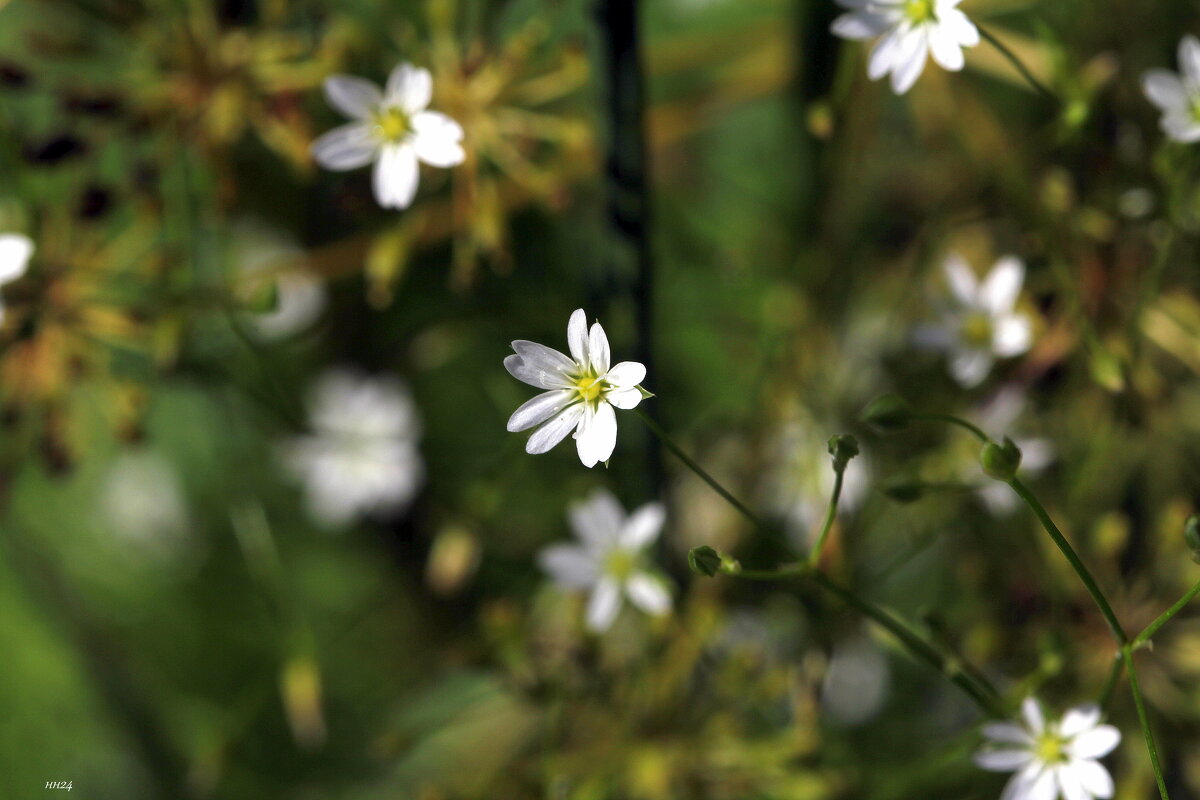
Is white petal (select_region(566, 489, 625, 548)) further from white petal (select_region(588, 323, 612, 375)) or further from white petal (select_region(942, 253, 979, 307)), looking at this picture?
white petal (select_region(942, 253, 979, 307))

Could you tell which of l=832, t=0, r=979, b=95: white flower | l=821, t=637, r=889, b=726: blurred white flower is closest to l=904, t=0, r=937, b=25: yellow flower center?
l=832, t=0, r=979, b=95: white flower

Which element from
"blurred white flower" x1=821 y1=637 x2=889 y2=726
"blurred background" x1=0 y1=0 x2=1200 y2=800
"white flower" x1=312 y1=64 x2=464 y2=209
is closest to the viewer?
"white flower" x1=312 y1=64 x2=464 y2=209

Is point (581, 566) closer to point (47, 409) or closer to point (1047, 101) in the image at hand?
point (47, 409)

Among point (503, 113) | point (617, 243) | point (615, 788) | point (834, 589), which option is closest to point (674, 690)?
point (615, 788)

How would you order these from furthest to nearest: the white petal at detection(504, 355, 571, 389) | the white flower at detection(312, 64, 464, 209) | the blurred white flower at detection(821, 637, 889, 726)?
the blurred white flower at detection(821, 637, 889, 726) < the white flower at detection(312, 64, 464, 209) < the white petal at detection(504, 355, 571, 389)

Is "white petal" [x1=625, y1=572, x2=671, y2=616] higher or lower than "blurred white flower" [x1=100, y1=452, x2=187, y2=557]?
lower

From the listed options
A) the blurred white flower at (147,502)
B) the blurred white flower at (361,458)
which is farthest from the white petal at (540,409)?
the blurred white flower at (147,502)

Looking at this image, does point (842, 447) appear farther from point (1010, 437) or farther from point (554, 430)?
point (1010, 437)
